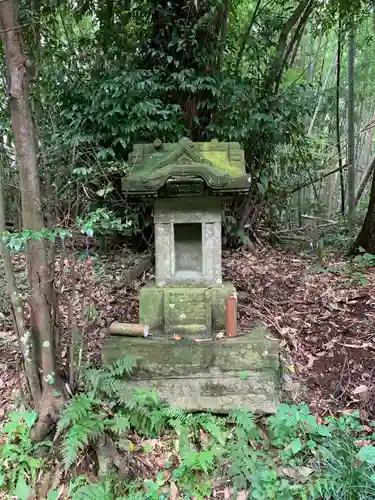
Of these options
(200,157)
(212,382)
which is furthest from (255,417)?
(200,157)

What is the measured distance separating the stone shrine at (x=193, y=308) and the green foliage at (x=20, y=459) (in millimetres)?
815

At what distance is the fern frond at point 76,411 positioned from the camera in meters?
2.81

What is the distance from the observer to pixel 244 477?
2.88 meters

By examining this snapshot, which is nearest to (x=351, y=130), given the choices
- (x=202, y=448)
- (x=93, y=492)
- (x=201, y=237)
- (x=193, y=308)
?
(x=201, y=237)

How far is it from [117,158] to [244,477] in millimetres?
4049

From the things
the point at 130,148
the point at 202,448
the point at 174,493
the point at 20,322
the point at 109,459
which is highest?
the point at 130,148

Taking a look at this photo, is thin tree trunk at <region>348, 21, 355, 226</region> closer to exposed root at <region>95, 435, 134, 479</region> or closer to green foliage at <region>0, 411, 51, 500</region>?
exposed root at <region>95, 435, 134, 479</region>

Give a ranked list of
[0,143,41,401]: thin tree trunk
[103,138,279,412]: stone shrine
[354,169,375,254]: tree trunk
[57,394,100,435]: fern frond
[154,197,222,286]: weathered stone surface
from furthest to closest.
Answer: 1. [354,169,375,254]: tree trunk
2. [154,197,222,286]: weathered stone surface
3. [103,138,279,412]: stone shrine
4. [0,143,41,401]: thin tree trunk
5. [57,394,100,435]: fern frond

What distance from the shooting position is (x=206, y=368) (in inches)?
140

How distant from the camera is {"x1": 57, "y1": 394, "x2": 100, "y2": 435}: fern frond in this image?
9.21ft

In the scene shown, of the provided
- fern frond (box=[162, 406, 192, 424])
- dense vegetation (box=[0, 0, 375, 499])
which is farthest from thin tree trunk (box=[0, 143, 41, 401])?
fern frond (box=[162, 406, 192, 424])

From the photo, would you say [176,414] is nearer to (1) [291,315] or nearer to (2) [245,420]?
(2) [245,420]

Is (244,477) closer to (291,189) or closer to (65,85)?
(65,85)

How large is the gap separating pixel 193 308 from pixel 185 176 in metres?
1.22
